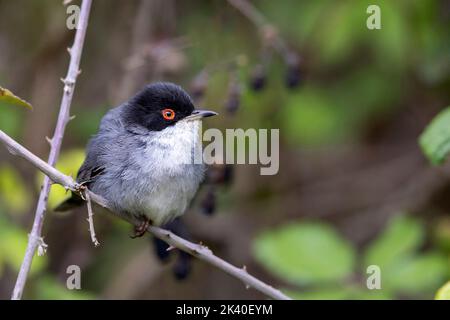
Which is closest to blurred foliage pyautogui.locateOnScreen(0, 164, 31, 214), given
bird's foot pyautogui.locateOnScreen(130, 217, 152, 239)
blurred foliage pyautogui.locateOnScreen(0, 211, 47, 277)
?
blurred foliage pyautogui.locateOnScreen(0, 211, 47, 277)

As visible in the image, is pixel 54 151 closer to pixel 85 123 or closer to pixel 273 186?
pixel 85 123

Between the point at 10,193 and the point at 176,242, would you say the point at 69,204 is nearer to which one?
the point at 10,193

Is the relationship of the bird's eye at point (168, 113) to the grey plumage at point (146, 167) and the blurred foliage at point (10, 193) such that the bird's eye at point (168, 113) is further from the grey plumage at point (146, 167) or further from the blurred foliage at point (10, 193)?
the blurred foliage at point (10, 193)

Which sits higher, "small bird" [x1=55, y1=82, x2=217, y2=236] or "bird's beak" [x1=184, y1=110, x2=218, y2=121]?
"bird's beak" [x1=184, y1=110, x2=218, y2=121]

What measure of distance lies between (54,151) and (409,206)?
381cm

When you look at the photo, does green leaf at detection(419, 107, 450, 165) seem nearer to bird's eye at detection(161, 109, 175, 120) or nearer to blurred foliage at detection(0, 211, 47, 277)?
bird's eye at detection(161, 109, 175, 120)

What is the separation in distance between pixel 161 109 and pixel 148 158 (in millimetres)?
356

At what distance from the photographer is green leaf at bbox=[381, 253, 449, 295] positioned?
166 inches

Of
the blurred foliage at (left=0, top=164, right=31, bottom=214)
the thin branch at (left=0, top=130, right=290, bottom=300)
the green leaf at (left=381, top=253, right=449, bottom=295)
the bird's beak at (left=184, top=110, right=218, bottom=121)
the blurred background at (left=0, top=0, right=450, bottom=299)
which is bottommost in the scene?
the thin branch at (left=0, top=130, right=290, bottom=300)

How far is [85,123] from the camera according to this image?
5.81 meters

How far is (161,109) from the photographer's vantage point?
3.91m

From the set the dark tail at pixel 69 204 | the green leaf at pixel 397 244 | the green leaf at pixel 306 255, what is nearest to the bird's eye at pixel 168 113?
the dark tail at pixel 69 204

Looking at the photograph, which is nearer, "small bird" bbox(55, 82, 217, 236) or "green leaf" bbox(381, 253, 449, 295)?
"small bird" bbox(55, 82, 217, 236)

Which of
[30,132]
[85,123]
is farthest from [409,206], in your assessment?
[30,132]
